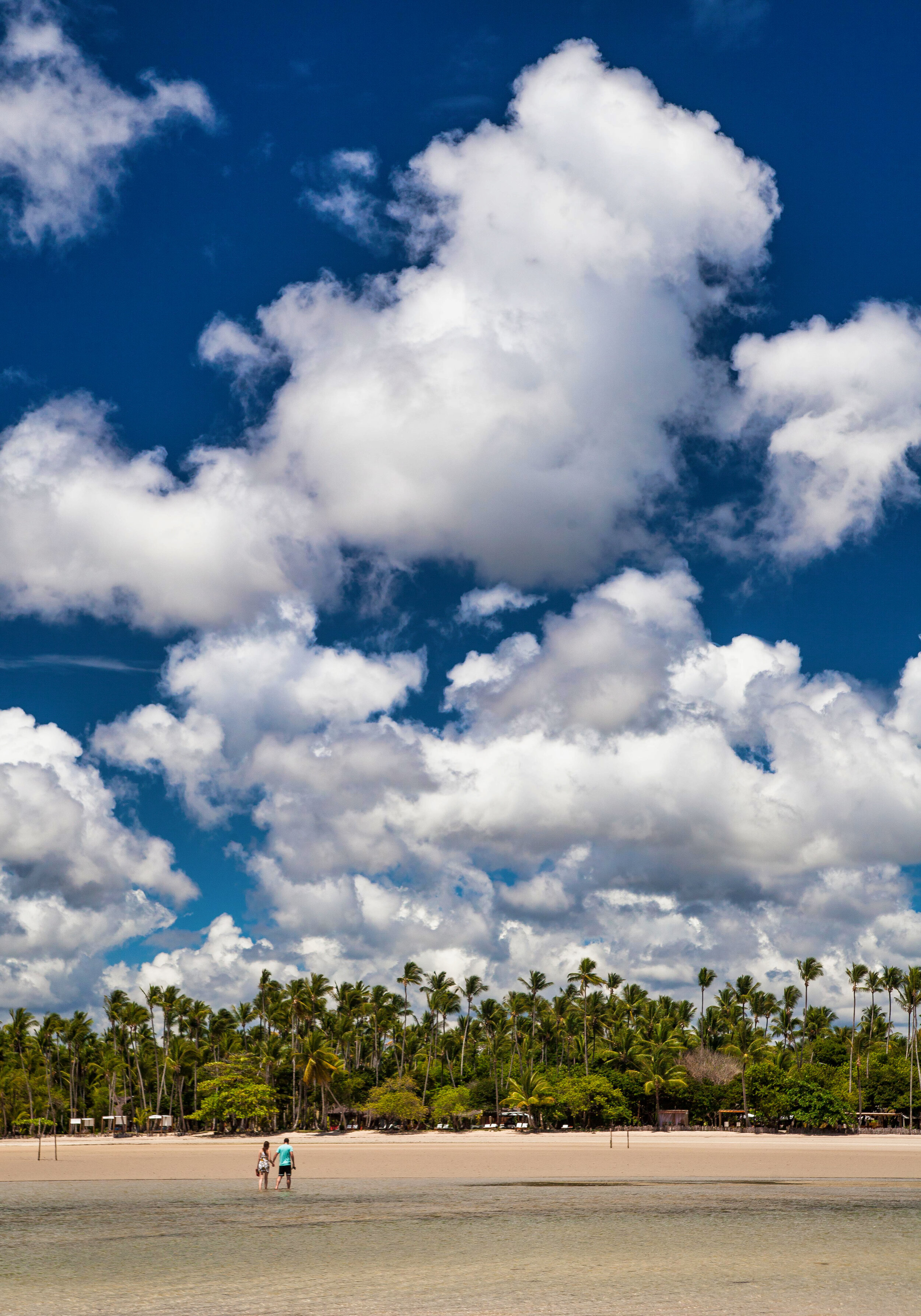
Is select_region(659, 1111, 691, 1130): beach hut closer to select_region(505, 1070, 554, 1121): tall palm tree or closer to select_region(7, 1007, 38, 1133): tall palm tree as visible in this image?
select_region(505, 1070, 554, 1121): tall palm tree

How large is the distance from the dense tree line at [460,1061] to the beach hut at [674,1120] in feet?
3.90

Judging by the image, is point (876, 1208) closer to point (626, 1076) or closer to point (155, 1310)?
point (155, 1310)

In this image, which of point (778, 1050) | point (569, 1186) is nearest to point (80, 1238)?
point (569, 1186)

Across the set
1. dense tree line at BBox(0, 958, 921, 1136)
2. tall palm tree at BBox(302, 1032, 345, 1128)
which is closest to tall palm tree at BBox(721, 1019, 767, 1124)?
dense tree line at BBox(0, 958, 921, 1136)

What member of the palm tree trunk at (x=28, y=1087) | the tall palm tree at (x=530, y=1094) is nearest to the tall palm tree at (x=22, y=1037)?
the palm tree trunk at (x=28, y=1087)

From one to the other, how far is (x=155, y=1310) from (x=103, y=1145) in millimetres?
95152

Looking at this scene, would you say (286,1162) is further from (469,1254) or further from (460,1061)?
(460,1061)

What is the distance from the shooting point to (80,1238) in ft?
94.9

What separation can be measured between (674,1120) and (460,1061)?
1380 inches

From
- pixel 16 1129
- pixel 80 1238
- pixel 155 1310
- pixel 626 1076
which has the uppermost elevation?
pixel 155 1310

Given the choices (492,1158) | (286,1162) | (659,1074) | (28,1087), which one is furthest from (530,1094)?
(286,1162)

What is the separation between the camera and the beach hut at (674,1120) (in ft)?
347

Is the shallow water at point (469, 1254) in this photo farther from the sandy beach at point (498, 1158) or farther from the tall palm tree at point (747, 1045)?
the tall palm tree at point (747, 1045)

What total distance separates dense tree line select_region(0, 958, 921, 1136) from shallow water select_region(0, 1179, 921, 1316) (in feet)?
200
